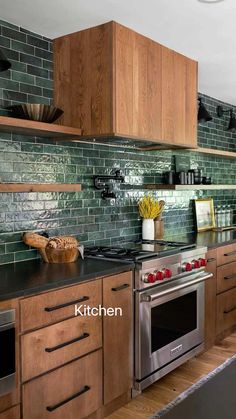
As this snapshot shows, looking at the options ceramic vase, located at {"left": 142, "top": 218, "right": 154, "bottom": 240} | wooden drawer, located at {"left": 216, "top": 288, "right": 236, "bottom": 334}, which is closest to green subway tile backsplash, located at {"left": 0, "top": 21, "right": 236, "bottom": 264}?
ceramic vase, located at {"left": 142, "top": 218, "right": 154, "bottom": 240}

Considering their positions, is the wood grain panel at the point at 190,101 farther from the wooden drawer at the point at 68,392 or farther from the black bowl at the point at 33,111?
the wooden drawer at the point at 68,392

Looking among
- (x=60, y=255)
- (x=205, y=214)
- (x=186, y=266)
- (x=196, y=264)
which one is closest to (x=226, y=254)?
(x=196, y=264)

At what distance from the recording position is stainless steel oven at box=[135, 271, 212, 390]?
106 inches

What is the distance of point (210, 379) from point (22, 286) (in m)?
1.20

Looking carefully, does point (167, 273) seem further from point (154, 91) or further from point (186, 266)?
point (154, 91)

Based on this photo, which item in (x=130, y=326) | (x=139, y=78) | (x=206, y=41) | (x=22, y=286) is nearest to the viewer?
(x=22, y=286)

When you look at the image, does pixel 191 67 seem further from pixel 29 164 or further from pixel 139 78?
pixel 29 164

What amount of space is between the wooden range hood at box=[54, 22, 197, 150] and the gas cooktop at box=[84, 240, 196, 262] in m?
0.81

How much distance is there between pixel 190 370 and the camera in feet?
10.4

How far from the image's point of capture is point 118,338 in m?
2.54

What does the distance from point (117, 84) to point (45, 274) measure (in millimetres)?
1291

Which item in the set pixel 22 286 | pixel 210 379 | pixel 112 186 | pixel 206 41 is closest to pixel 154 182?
pixel 112 186

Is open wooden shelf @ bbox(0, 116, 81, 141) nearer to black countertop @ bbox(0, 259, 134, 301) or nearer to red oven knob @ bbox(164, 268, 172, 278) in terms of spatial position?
black countertop @ bbox(0, 259, 134, 301)

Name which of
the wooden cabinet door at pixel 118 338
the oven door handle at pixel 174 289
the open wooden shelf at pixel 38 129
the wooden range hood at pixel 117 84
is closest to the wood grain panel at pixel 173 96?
the wooden range hood at pixel 117 84
